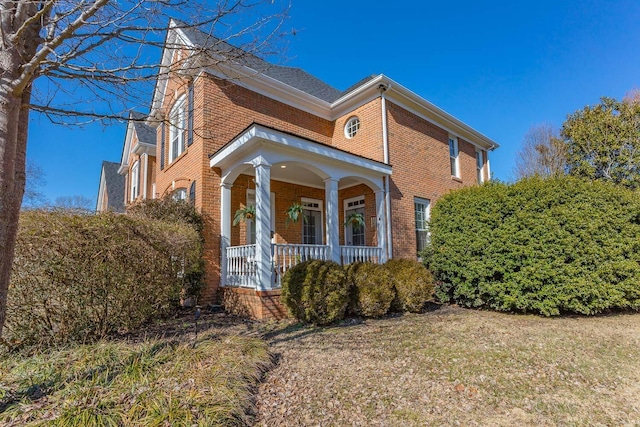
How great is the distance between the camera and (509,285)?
7.60 meters

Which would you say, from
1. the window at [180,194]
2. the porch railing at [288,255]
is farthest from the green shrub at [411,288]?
the window at [180,194]

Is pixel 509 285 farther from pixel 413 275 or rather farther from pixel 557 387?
pixel 557 387

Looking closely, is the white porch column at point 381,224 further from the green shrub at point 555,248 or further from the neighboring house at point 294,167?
the green shrub at point 555,248

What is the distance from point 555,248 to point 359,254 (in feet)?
14.9

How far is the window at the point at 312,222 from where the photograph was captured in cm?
1126

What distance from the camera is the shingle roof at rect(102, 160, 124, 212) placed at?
2184 centimetres

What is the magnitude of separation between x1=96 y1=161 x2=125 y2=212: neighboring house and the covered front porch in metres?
15.5

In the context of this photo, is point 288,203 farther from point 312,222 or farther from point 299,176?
point 312,222

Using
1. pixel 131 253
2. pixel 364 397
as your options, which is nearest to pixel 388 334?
pixel 364 397

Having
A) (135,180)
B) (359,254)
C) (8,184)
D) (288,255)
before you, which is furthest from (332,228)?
(135,180)

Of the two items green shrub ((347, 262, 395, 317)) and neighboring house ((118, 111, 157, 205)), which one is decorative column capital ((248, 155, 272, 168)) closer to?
green shrub ((347, 262, 395, 317))

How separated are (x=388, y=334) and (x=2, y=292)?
5031mm

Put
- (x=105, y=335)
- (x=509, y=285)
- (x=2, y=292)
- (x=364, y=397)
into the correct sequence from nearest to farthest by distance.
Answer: (x=2, y=292) → (x=364, y=397) → (x=105, y=335) → (x=509, y=285)

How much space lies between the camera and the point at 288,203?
10.7 m
